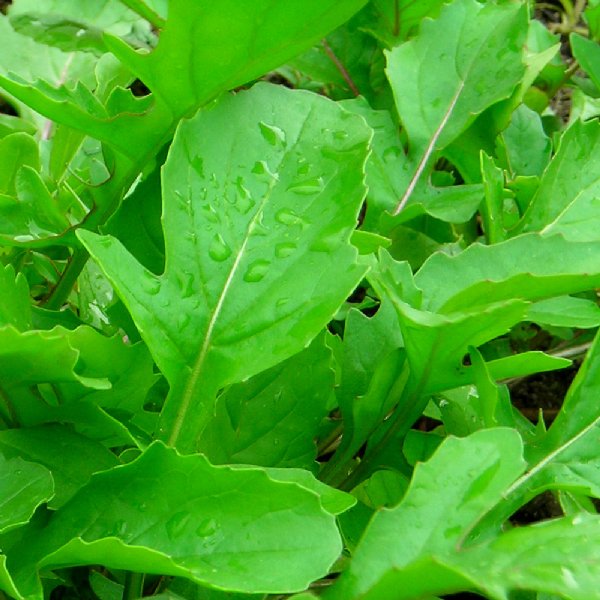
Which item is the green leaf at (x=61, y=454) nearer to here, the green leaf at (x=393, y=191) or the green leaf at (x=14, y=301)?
the green leaf at (x=14, y=301)

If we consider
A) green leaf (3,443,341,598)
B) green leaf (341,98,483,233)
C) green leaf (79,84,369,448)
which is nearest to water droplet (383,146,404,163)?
green leaf (341,98,483,233)

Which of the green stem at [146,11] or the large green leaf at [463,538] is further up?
the green stem at [146,11]

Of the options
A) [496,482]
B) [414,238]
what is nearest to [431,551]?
[496,482]

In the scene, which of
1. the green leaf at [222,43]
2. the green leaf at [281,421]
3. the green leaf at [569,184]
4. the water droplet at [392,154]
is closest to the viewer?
the green leaf at [222,43]

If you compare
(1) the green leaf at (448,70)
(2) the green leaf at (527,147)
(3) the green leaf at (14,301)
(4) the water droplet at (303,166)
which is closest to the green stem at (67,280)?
(3) the green leaf at (14,301)

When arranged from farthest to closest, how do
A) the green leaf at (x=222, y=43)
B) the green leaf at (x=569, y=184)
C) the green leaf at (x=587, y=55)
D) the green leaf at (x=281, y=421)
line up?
the green leaf at (x=587, y=55) → the green leaf at (x=569, y=184) → the green leaf at (x=281, y=421) → the green leaf at (x=222, y=43)

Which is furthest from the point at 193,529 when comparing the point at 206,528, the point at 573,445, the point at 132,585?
the point at 573,445
